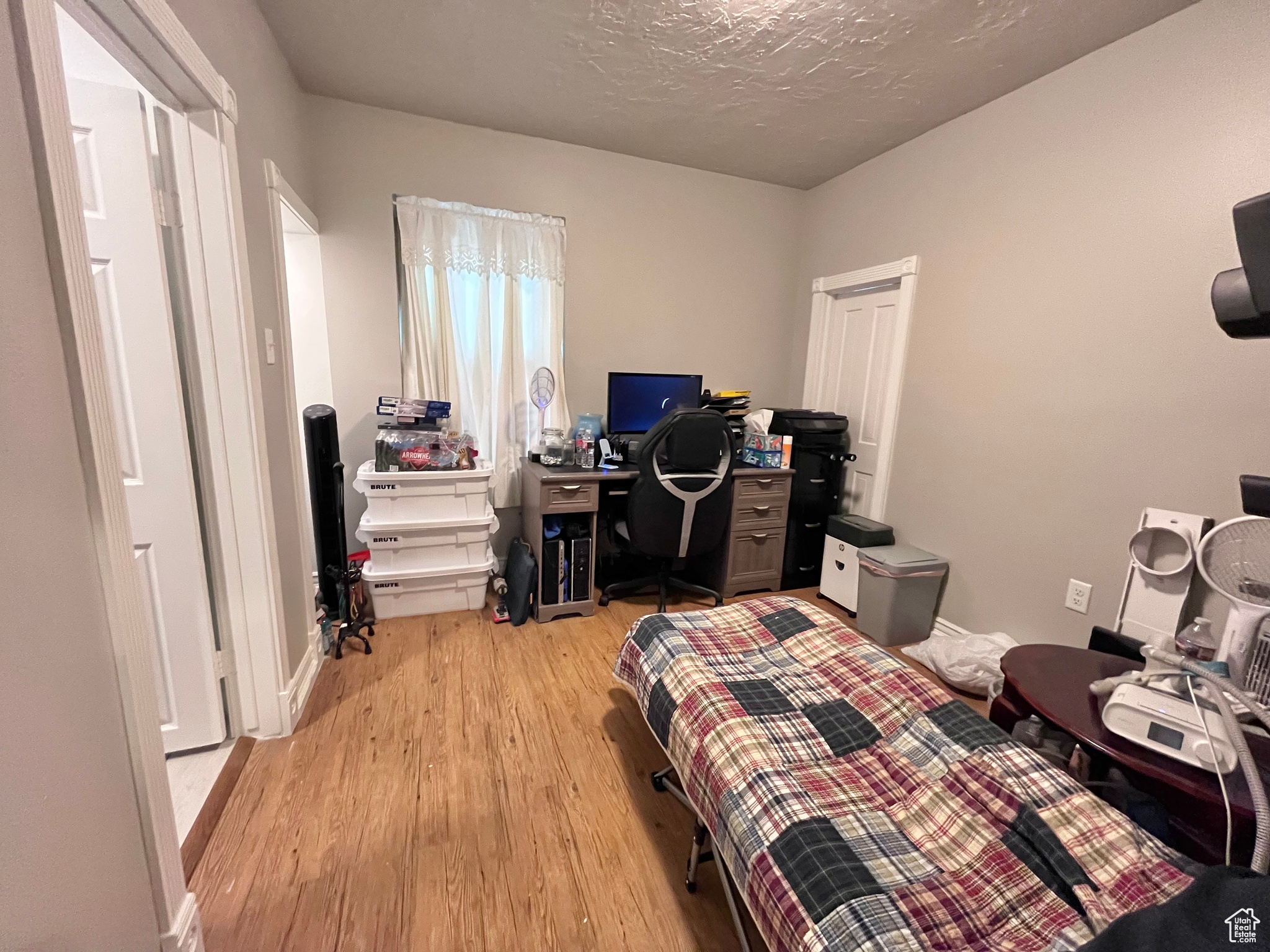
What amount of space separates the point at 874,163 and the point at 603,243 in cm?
163

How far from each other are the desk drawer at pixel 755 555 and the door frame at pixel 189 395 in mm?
2170

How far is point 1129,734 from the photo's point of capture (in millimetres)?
1170

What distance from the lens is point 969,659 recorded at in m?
2.18

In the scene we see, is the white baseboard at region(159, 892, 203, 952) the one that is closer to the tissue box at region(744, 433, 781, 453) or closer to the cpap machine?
the cpap machine

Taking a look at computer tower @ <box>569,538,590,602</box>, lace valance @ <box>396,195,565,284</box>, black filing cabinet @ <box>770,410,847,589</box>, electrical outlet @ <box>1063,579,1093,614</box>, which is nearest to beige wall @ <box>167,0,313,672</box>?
lace valance @ <box>396,195,565,284</box>

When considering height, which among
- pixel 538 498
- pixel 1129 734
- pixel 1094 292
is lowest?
pixel 1129 734

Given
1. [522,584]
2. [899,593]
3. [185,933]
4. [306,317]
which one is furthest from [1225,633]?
[306,317]

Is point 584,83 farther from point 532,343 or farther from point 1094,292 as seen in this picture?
point 1094,292

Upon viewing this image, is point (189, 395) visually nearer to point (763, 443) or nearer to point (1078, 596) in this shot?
point (763, 443)

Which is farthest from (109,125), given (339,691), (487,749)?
(487,749)

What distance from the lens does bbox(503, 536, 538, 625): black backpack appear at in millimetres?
2549

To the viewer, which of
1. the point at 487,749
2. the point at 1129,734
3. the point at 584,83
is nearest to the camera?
the point at 1129,734

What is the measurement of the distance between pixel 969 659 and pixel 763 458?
1.40 meters

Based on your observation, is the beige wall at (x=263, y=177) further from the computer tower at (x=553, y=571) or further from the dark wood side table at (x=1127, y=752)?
the dark wood side table at (x=1127, y=752)
